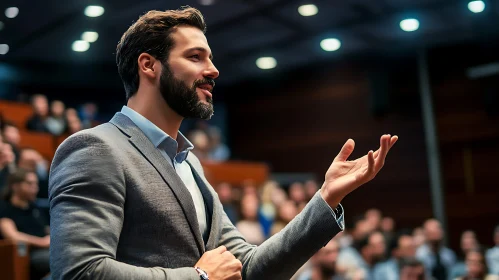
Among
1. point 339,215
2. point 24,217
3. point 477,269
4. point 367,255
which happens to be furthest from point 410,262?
point 339,215

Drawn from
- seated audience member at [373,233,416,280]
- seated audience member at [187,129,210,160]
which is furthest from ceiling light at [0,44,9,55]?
seated audience member at [373,233,416,280]

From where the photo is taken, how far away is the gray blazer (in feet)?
2.85

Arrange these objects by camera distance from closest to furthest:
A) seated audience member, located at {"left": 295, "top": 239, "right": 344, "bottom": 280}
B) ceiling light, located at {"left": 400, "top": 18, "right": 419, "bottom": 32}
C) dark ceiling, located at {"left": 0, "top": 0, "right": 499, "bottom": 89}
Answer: seated audience member, located at {"left": 295, "top": 239, "right": 344, "bottom": 280} < dark ceiling, located at {"left": 0, "top": 0, "right": 499, "bottom": 89} < ceiling light, located at {"left": 400, "top": 18, "right": 419, "bottom": 32}

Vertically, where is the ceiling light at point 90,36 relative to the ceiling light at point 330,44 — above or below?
above

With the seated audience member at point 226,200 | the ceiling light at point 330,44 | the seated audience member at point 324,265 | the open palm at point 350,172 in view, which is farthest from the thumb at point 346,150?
the ceiling light at point 330,44

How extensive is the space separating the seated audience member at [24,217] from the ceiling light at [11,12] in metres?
2.89

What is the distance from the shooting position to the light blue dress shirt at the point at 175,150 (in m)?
1.05

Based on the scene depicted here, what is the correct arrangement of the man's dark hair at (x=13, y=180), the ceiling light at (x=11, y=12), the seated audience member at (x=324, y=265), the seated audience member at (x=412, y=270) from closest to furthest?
the man's dark hair at (x=13, y=180) → the seated audience member at (x=324, y=265) → the seated audience member at (x=412, y=270) → the ceiling light at (x=11, y=12)

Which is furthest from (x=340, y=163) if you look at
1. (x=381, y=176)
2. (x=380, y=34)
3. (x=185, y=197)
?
(x=381, y=176)

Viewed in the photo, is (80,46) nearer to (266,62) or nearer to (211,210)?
(266,62)

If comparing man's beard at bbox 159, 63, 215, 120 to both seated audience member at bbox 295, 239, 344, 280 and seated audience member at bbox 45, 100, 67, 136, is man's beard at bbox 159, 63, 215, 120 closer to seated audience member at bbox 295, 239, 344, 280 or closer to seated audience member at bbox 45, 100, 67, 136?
seated audience member at bbox 295, 239, 344, 280

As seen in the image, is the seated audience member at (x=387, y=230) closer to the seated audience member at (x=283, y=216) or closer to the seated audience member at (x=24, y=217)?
the seated audience member at (x=283, y=216)

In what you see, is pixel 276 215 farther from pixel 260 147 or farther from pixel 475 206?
pixel 260 147

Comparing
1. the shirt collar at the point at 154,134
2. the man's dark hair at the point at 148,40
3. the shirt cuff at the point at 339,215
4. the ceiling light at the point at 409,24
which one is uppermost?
the ceiling light at the point at 409,24
